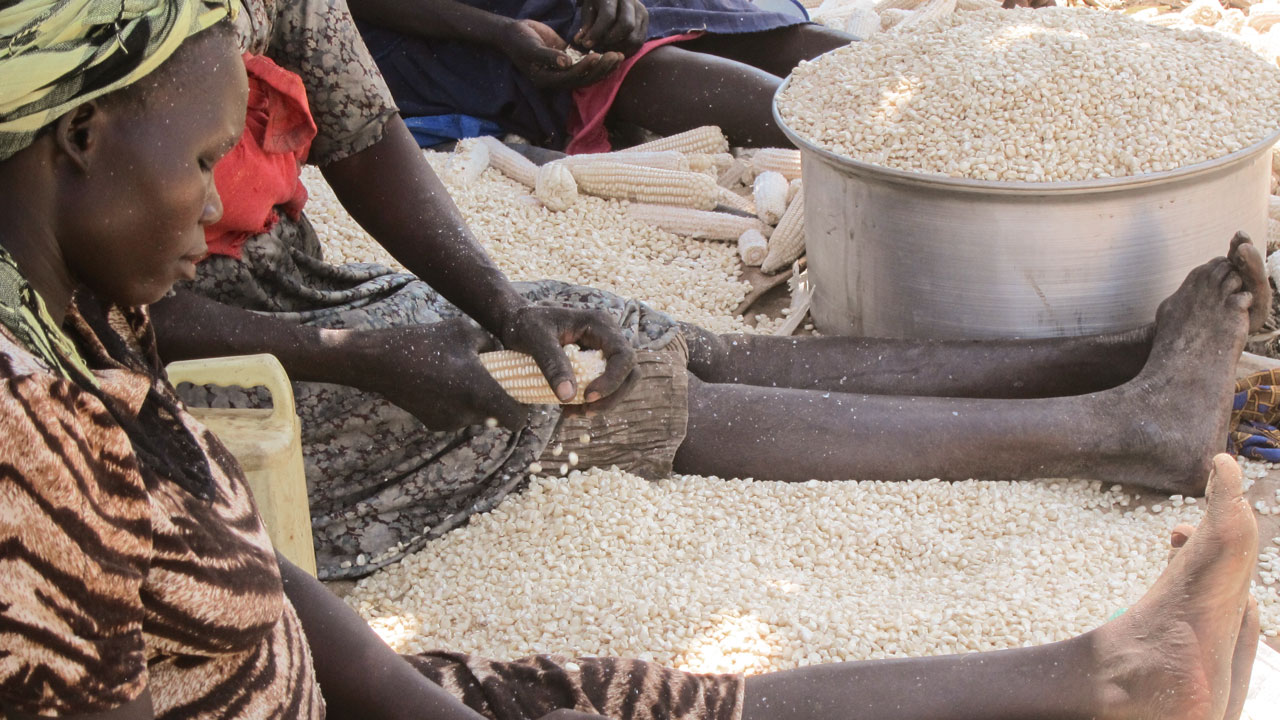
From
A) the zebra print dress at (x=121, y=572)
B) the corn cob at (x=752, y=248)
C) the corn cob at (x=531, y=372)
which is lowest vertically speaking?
the corn cob at (x=752, y=248)

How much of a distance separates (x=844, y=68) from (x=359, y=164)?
1.32 metres

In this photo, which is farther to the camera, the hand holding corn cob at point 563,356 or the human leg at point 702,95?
the human leg at point 702,95

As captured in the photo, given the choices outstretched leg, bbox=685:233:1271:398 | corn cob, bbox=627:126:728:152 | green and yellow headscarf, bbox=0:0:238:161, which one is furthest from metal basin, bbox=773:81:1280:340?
green and yellow headscarf, bbox=0:0:238:161

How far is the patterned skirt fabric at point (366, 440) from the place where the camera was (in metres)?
2.21

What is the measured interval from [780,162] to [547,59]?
828 mm

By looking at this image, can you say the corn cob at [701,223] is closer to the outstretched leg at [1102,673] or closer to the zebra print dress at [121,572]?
the outstretched leg at [1102,673]

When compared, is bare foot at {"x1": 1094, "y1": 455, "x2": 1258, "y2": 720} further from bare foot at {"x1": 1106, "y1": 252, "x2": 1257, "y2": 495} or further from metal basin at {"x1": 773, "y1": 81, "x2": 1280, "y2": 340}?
metal basin at {"x1": 773, "y1": 81, "x2": 1280, "y2": 340}

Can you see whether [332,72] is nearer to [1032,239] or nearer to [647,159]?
[1032,239]

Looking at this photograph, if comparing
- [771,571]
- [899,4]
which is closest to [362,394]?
[771,571]

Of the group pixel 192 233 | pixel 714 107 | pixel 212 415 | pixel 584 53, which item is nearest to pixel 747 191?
pixel 714 107

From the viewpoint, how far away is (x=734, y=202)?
3.75 metres

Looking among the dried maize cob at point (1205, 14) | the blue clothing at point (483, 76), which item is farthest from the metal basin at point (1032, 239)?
the dried maize cob at point (1205, 14)

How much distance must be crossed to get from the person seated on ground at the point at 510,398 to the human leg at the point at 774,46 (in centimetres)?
212

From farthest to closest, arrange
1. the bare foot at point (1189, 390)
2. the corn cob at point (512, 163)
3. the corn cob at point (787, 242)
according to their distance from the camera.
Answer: the corn cob at point (512, 163) → the corn cob at point (787, 242) → the bare foot at point (1189, 390)
